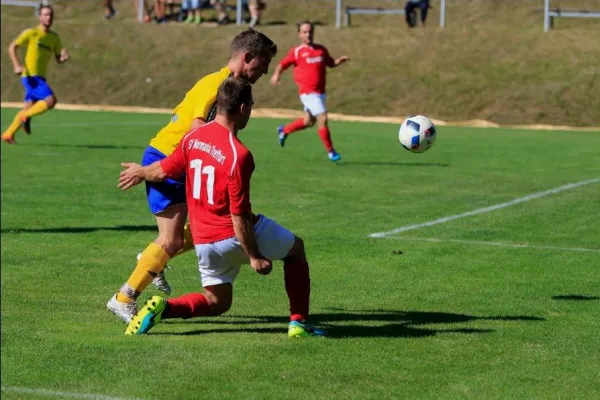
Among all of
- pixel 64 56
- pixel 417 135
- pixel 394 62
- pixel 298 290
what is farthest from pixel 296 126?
pixel 394 62

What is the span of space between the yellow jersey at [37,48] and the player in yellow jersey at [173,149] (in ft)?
50.8

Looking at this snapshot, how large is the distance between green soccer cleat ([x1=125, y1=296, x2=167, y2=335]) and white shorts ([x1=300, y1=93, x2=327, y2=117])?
46.5ft

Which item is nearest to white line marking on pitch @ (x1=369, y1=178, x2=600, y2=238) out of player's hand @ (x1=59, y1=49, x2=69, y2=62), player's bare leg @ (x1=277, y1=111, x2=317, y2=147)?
player's bare leg @ (x1=277, y1=111, x2=317, y2=147)

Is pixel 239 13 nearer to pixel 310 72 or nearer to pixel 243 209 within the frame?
pixel 310 72

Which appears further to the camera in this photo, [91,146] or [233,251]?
[91,146]

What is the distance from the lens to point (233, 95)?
783cm

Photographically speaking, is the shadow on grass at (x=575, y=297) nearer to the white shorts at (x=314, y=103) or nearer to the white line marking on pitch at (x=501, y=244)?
the white line marking on pitch at (x=501, y=244)

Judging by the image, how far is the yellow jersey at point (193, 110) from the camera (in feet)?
28.2

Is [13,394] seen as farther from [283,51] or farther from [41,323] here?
[283,51]

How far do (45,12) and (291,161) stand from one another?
5606 mm

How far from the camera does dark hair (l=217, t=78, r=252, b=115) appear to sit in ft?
25.7

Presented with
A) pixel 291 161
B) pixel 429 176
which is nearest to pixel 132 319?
pixel 429 176

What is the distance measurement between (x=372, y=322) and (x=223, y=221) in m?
1.53

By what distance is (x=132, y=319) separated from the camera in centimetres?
827
